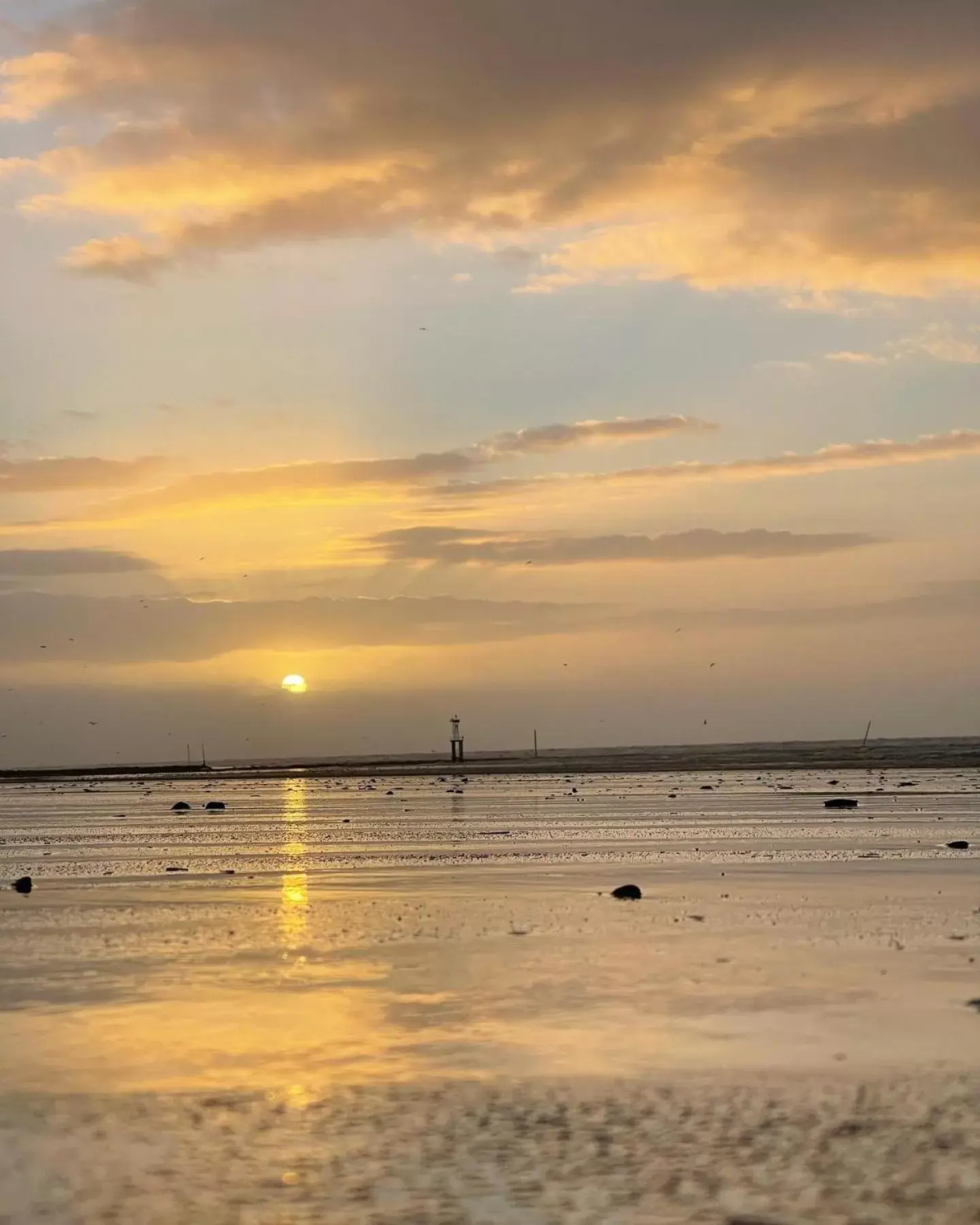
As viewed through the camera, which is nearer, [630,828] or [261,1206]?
[261,1206]

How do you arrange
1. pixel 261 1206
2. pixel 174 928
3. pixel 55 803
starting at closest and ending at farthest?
1. pixel 261 1206
2. pixel 174 928
3. pixel 55 803

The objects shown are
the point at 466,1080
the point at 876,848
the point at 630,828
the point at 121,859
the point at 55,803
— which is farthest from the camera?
the point at 55,803

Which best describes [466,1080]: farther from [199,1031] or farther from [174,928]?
[174,928]

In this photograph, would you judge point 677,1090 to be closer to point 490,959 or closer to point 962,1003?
point 962,1003

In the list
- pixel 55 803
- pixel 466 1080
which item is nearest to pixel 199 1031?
pixel 466 1080

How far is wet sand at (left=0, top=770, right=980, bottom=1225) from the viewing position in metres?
12.4

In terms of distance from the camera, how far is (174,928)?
2964 cm

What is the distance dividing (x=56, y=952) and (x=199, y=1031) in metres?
8.35

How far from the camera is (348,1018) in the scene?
19.8 meters

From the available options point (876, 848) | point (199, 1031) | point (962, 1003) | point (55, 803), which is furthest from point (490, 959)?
point (55, 803)

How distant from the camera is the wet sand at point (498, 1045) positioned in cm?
1236

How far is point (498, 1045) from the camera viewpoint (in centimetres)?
1786

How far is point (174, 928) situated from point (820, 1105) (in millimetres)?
17840

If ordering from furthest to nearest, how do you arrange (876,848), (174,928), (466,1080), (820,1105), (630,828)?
(630,828) → (876,848) → (174,928) → (466,1080) → (820,1105)
